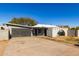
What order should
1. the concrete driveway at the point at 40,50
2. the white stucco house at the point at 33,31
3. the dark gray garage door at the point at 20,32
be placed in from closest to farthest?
the concrete driveway at the point at 40,50 < the white stucco house at the point at 33,31 < the dark gray garage door at the point at 20,32

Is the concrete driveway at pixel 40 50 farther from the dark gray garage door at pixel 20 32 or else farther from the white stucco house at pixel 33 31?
the dark gray garage door at pixel 20 32

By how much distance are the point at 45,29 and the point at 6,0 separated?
1174 inches

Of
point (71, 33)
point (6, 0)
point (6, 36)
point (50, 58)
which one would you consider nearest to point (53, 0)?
point (6, 0)

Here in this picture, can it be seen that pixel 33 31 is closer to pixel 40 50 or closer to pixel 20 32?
pixel 20 32

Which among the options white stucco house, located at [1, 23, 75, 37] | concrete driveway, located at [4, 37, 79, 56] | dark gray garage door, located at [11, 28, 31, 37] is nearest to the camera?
concrete driveway, located at [4, 37, 79, 56]

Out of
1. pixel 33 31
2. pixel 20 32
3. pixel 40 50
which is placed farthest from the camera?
pixel 33 31

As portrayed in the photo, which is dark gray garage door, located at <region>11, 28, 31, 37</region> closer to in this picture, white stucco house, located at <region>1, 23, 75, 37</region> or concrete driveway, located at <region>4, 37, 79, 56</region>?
white stucco house, located at <region>1, 23, 75, 37</region>

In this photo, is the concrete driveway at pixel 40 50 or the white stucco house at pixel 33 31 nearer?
the concrete driveway at pixel 40 50

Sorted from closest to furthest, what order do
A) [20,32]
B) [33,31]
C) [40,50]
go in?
1. [40,50]
2. [20,32]
3. [33,31]

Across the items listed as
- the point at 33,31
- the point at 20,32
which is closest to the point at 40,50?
the point at 20,32

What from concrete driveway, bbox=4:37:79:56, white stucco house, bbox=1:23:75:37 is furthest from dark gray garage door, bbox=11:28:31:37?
concrete driveway, bbox=4:37:79:56

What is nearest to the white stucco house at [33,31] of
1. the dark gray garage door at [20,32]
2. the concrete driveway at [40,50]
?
the dark gray garage door at [20,32]

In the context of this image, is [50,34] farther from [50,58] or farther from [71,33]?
[50,58]

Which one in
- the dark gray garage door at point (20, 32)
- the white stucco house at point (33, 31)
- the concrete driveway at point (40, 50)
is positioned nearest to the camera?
the concrete driveway at point (40, 50)
